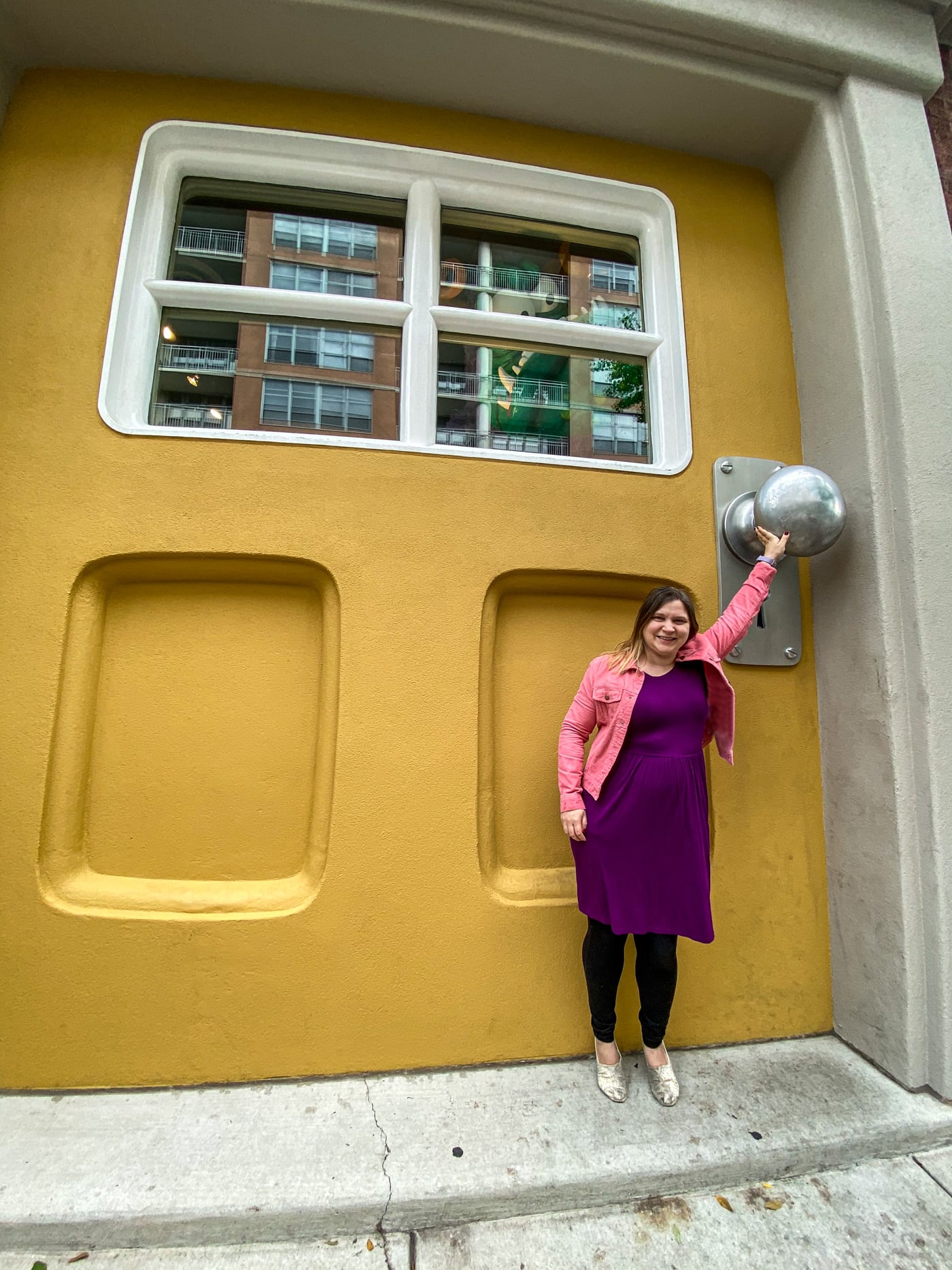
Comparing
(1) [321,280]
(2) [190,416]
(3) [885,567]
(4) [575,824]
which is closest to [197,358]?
(2) [190,416]

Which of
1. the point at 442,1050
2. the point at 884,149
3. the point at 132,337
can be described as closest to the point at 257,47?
the point at 132,337

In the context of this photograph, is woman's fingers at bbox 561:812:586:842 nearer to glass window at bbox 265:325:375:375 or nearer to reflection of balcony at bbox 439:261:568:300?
glass window at bbox 265:325:375:375

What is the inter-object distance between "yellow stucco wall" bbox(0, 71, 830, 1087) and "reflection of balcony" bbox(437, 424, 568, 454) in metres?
0.28

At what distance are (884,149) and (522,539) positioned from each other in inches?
89.1

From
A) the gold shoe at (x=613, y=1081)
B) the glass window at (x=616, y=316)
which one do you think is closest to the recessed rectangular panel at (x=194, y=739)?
the gold shoe at (x=613, y=1081)

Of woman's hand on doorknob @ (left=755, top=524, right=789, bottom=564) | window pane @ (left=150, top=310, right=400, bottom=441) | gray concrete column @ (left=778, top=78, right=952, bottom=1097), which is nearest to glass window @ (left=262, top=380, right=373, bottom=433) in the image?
window pane @ (left=150, top=310, right=400, bottom=441)

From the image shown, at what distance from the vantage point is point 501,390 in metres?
2.73

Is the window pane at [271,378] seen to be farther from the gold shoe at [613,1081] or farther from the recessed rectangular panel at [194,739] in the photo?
the gold shoe at [613,1081]

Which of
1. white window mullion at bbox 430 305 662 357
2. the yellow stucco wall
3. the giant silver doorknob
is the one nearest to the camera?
the yellow stucco wall

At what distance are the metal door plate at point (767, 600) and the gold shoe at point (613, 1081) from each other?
5.26ft

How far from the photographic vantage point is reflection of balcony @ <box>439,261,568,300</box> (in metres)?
2.77

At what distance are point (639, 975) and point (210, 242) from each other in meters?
3.52

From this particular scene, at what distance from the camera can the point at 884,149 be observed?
248cm

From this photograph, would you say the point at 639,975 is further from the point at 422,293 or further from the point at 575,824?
the point at 422,293
